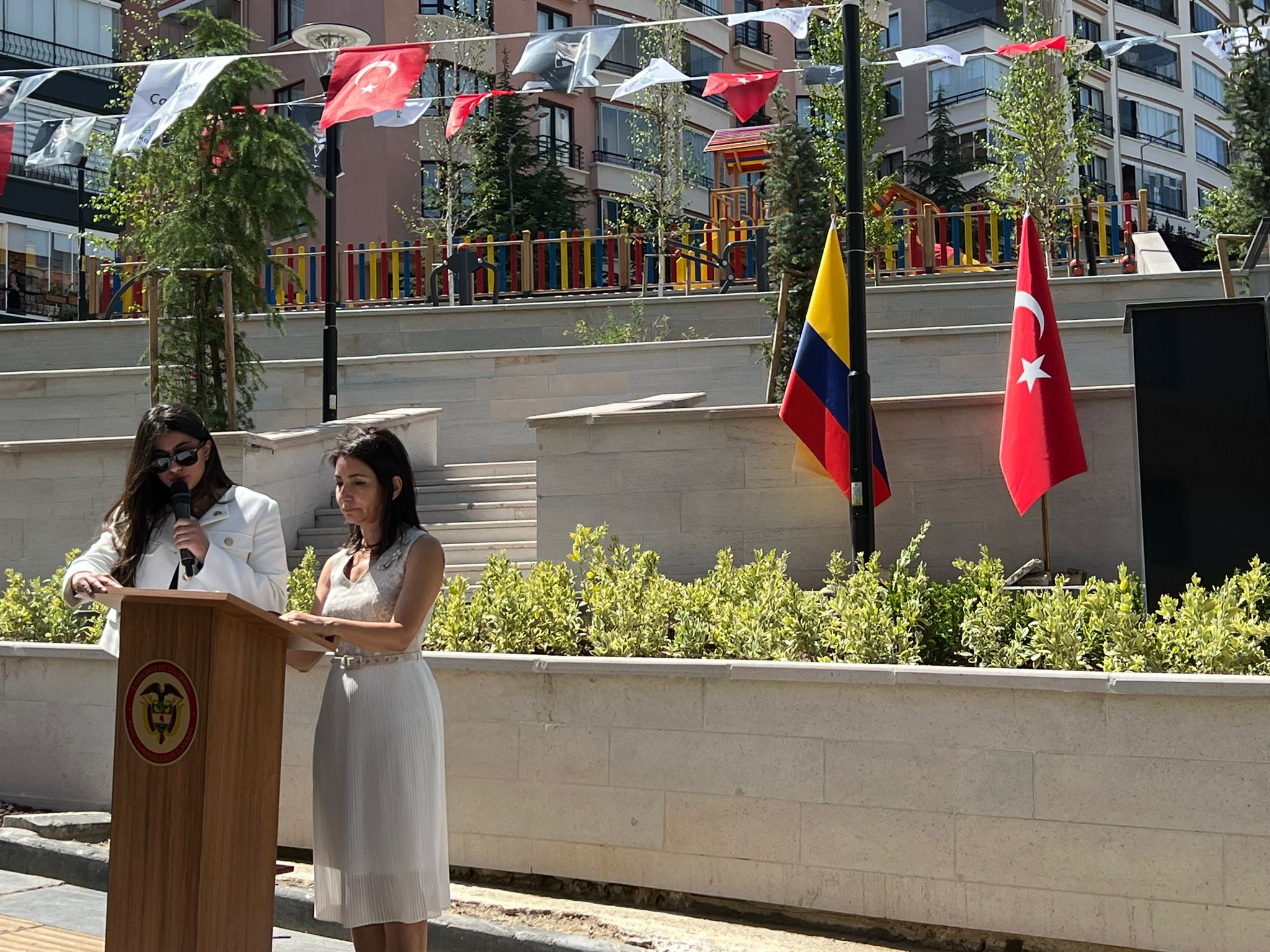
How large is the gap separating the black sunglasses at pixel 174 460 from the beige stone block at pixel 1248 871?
4.07 meters

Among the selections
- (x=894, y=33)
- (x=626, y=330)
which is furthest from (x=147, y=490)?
(x=894, y=33)

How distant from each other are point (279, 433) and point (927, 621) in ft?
25.5

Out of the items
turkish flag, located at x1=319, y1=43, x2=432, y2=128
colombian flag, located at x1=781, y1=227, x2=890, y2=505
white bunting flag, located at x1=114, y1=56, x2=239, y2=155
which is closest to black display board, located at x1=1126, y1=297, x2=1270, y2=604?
colombian flag, located at x1=781, y1=227, x2=890, y2=505

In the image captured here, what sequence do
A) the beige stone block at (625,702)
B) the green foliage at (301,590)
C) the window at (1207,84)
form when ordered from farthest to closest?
the window at (1207,84)
the green foliage at (301,590)
the beige stone block at (625,702)

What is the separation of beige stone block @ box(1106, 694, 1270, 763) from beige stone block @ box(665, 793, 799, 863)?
4.59 feet

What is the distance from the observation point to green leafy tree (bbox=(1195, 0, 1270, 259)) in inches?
1009

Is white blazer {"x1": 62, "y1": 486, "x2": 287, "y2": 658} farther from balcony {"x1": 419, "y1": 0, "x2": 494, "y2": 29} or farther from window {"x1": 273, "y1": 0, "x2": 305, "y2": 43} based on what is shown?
window {"x1": 273, "y1": 0, "x2": 305, "y2": 43}

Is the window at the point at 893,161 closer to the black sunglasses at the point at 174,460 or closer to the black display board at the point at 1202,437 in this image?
the black display board at the point at 1202,437

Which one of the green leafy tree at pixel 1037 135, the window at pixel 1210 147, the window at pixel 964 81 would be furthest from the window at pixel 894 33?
the green leafy tree at pixel 1037 135

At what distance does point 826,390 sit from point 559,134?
111ft

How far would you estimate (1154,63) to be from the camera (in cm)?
5775

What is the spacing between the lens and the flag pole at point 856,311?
857 centimetres

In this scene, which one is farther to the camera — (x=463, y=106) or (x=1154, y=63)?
(x=1154, y=63)

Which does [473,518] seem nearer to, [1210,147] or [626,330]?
[626,330]
